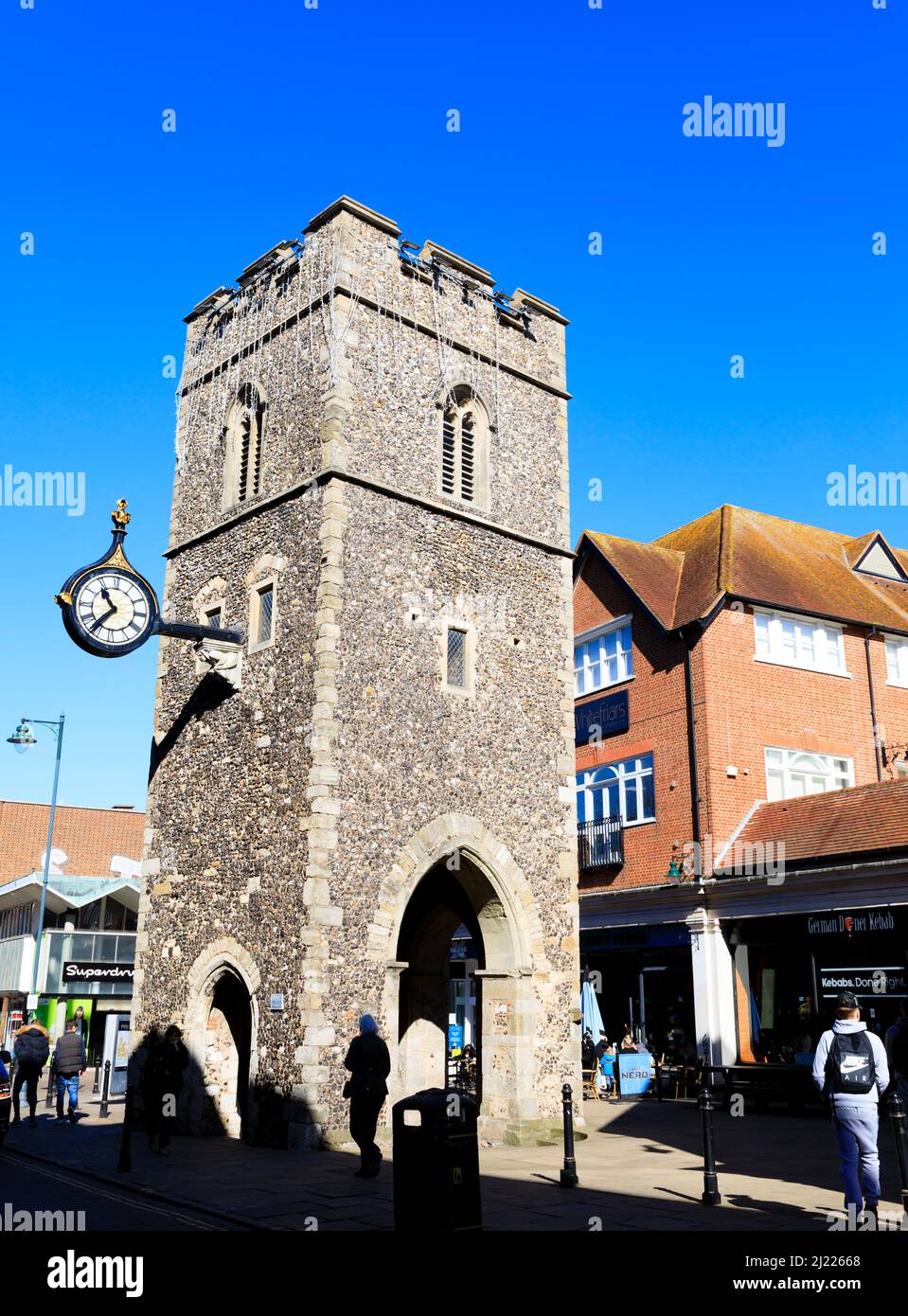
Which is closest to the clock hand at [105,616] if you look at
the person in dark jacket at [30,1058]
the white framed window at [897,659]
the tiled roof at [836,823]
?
the person in dark jacket at [30,1058]

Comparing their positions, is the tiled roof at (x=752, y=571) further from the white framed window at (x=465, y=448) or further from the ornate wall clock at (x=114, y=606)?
the ornate wall clock at (x=114, y=606)

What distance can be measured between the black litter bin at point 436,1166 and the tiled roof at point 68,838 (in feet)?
139

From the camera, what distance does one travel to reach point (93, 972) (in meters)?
35.7

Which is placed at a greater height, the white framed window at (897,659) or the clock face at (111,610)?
the white framed window at (897,659)

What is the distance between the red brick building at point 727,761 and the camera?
70.7ft

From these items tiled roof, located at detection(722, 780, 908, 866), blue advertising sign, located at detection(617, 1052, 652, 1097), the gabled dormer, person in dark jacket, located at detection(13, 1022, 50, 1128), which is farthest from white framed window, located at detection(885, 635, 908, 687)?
person in dark jacket, located at detection(13, 1022, 50, 1128)

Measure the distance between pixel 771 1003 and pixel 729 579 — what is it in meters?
8.67

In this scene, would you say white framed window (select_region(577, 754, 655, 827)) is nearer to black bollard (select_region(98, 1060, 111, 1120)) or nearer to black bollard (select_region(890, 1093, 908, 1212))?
black bollard (select_region(98, 1060, 111, 1120))

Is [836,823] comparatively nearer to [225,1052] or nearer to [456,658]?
[456,658]

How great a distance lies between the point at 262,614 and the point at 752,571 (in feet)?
41.6

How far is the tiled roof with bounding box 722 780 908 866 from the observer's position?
19.8 m

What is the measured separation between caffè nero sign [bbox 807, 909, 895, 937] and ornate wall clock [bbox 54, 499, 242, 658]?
12.3 metres

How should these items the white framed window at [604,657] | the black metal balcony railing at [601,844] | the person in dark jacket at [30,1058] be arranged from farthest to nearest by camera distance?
the white framed window at [604,657] < the black metal balcony railing at [601,844] < the person in dark jacket at [30,1058]

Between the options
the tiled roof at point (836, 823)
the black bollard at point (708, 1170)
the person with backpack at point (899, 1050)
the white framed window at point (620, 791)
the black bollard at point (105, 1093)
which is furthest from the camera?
the white framed window at point (620, 791)
